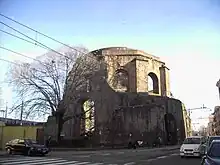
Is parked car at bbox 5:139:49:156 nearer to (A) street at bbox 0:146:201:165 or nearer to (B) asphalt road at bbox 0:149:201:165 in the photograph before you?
(A) street at bbox 0:146:201:165

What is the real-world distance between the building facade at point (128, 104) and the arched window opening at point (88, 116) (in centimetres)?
22

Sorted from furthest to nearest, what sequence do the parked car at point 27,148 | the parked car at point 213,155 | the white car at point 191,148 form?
the parked car at point 27,148, the white car at point 191,148, the parked car at point 213,155

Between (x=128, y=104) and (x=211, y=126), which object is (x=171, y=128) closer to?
(x=128, y=104)

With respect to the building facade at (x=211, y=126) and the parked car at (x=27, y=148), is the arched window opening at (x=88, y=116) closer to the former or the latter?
the parked car at (x=27, y=148)

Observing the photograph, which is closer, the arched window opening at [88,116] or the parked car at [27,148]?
the parked car at [27,148]

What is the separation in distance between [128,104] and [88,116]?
7431mm

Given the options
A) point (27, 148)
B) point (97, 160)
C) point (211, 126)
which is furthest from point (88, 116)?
point (211, 126)

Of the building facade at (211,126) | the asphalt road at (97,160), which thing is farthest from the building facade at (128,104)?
Result: the building facade at (211,126)

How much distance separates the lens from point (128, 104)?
49.0 m

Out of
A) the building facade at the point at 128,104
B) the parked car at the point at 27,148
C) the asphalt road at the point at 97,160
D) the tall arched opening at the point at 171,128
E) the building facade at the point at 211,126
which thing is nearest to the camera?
the asphalt road at the point at 97,160

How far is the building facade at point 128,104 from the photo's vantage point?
43.2 m

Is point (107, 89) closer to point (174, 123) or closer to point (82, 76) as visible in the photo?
point (82, 76)

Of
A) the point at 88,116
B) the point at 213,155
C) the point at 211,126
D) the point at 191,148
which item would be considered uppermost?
the point at 88,116

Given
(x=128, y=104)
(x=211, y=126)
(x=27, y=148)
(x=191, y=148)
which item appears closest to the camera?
(x=191, y=148)
